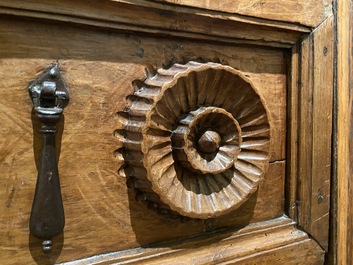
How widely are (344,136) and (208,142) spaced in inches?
13.7

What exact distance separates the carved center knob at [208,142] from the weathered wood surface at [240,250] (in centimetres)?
16

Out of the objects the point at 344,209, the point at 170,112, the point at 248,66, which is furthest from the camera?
the point at 344,209

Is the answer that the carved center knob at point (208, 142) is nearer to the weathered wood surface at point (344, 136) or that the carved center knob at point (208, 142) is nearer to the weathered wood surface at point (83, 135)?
the weathered wood surface at point (83, 135)

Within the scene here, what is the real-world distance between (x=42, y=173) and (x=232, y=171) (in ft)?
1.06

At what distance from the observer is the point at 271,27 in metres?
0.77

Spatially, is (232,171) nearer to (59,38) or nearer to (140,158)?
(140,158)

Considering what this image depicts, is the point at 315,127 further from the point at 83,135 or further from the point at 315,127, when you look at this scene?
the point at 83,135

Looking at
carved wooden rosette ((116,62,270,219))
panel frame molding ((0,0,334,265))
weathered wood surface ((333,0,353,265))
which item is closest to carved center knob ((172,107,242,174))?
carved wooden rosette ((116,62,270,219))

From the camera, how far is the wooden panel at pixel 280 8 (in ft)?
2.29

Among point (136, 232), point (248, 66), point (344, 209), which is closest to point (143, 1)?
point (248, 66)

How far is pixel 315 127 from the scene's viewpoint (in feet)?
2.78

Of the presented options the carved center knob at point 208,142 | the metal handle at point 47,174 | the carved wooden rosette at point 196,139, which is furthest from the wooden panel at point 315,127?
the metal handle at point 47,174

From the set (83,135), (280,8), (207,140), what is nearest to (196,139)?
(207,140)

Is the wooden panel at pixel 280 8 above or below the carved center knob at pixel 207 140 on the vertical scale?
above
